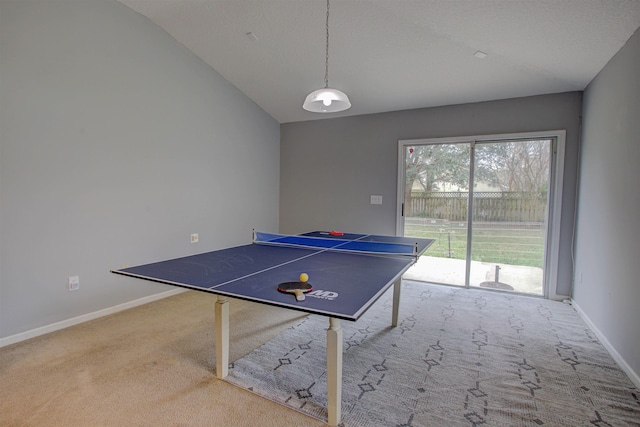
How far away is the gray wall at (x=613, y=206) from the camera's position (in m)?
2.18

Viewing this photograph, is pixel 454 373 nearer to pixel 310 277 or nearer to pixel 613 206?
pixel 310 277

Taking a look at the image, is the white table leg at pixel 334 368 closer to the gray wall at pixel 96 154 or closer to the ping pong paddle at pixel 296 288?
the ping pong paddle at pixel 296 288

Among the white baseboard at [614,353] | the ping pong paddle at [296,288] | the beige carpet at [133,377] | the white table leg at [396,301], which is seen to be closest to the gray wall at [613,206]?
the white baseboard at [614,353]

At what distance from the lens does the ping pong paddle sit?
146 centimetres

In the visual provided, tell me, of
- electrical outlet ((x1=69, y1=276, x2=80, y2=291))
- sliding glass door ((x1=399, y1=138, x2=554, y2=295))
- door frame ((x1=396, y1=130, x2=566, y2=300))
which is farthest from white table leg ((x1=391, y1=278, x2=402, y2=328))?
electrical outlet ((x1=69, y1=276, x2=80, y2=291))

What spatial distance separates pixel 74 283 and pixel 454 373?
3133mm

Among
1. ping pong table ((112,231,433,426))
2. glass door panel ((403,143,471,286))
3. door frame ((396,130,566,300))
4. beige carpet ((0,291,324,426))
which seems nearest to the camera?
ping pong table ((112,231,433,426))

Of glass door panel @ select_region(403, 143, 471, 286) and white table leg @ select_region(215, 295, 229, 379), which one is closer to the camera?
white table leg @ select_region(215, 295, 229, 379)

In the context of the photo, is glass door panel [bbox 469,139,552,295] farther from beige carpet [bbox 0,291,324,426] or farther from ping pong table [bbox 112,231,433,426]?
beige carpet [bbox 0,291,324,426]

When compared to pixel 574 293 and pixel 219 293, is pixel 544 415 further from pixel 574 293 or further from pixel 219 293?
pixel 574 293

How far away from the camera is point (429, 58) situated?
318 centimetres

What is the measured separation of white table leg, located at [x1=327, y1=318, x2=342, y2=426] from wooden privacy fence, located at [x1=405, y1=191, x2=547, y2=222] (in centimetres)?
314

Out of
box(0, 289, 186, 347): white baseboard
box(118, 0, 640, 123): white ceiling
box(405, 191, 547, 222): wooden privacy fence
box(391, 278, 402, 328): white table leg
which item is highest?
box(118, 0, 640, 123): white ceiling

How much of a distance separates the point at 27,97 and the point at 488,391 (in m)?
3.81
